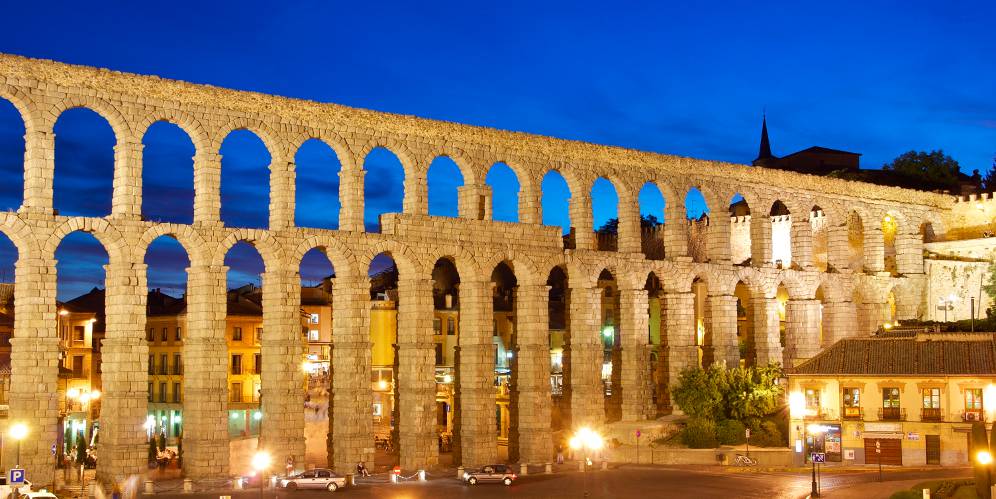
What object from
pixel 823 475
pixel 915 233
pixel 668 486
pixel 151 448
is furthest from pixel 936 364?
pixel 151 448

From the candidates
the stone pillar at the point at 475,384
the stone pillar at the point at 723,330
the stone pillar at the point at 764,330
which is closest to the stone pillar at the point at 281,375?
the stone pillar at the point at 475,384

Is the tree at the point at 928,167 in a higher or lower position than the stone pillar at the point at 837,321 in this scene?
higher

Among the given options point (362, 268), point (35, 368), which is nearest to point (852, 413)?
point (362, 268)

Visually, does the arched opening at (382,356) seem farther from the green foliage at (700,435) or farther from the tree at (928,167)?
the tree at (928,167)

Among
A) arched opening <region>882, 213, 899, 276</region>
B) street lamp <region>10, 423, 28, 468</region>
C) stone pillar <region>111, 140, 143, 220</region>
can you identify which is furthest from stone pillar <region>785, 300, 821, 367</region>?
street lamp <region>10, 423, 28, 468</region>

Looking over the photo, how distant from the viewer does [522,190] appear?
2657 inches

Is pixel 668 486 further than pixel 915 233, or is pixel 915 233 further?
pixel 915 233

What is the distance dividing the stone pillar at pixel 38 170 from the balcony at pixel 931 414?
41.6 m

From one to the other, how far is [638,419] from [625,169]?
14700 millimetres

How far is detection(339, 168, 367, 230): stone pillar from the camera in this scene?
59875mm

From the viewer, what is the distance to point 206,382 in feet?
176

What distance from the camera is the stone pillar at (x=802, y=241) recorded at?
81.2 metres

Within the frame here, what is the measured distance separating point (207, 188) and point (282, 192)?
12.4 ft

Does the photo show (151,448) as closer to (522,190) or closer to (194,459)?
(194,459)
